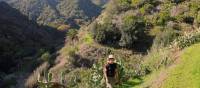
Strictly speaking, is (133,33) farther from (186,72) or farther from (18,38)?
(18,38)

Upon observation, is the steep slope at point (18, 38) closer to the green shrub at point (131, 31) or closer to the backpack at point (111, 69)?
the green shrub at point (131, 31)

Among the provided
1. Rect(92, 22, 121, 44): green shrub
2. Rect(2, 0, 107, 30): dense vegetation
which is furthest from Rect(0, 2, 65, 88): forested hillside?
Rect(2, 0, 107, 30): dense vegetation

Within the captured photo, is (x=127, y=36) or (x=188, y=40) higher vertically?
(x=127, y=36)

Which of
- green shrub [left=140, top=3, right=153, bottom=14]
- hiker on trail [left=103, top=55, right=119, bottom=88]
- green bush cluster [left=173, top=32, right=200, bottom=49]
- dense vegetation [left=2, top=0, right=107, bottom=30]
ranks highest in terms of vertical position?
dense vegetation [left=2, top=0, right=107, bottom=30]

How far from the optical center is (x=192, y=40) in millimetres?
29141

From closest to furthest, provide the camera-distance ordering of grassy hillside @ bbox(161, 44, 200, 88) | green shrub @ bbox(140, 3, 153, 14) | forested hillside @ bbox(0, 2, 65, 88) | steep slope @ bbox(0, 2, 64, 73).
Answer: grassy hillside @ bbox(161, 44, 200, 88) < green shrub @ bbox(140, 3, 153, 14) < forested hillside @ bbox(0, 2, 65, 88) < steep slope @ bbox(0, 2, 64, 73)

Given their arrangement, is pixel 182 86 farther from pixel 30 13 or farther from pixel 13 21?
pixel 30 13

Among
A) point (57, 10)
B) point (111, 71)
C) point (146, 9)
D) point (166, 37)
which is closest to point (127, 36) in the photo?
point (166, 37)

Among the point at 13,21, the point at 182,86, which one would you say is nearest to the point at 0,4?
the point at 13,21

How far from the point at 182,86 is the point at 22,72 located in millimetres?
44500

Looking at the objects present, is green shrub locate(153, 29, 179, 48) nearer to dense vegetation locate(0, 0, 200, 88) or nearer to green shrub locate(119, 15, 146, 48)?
dense vegetation locate(0, 0, 200, 88)

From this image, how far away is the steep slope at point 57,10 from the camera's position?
153 meters

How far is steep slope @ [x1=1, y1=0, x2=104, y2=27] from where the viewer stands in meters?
153

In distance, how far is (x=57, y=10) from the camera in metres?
170
